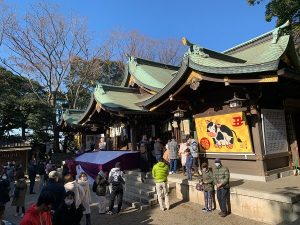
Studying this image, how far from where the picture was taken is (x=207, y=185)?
9188 mm

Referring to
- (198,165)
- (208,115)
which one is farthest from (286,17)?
(198,165)

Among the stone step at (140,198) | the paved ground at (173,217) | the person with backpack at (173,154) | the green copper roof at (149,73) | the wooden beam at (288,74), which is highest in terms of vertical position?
the green copper roof at (149,73)

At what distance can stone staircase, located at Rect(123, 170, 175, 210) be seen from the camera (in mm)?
10789

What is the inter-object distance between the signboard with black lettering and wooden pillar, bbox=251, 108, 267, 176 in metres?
0.18

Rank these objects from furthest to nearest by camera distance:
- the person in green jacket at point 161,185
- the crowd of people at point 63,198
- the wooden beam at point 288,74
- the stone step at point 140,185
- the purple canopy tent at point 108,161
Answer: the purple canopy tent at point 108,161, the stone step at point 140,185, the person in green jacket at point 161,185, the wooden beam at point 288,74, the crowd of people at point 63,198

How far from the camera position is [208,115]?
11.8 metres

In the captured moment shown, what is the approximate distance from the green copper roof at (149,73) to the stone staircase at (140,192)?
5.64 meters

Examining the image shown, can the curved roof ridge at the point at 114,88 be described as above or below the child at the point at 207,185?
above

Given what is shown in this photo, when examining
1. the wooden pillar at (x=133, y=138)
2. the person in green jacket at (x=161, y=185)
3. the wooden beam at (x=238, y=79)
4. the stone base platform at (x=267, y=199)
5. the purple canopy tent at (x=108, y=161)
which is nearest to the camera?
the stone base platform at (x=267, y=199)

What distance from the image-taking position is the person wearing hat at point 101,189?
33.3 ft

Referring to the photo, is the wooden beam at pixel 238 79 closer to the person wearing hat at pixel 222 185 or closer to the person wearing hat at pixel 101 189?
the person wearing hat at pixel 222 185

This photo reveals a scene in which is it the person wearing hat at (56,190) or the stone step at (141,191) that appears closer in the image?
the person wearing hat at (56,190)

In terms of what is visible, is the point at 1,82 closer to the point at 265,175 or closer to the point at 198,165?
the point at 198,165

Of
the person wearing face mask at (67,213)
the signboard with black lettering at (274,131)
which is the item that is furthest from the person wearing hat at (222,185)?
the person wearing face mask at (67,213)
